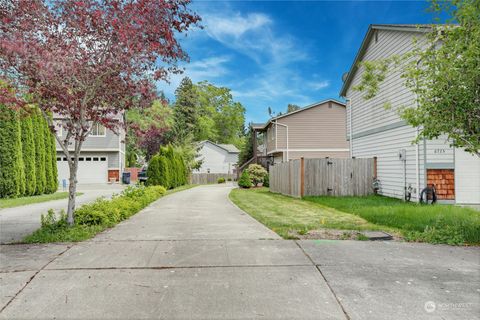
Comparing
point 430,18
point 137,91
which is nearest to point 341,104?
Answer: point 430,18

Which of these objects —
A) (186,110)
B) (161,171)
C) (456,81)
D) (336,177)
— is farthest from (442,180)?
(186,110)

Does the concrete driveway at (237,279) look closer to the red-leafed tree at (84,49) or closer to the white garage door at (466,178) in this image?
the red-leafed tree at (84,49)

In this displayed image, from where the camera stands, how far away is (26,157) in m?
17.3

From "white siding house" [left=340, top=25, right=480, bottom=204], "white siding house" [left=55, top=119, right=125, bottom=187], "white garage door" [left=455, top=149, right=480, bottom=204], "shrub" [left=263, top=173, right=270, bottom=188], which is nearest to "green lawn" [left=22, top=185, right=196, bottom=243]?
"white siding house" [left=340, top=25, right=480, bottom=204]

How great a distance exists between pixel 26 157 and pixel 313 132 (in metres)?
19.6

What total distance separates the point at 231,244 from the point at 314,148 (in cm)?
2259

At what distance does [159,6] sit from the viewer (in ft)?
22.3

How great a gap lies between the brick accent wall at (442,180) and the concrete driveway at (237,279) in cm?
647

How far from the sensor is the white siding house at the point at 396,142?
11773 millimetres

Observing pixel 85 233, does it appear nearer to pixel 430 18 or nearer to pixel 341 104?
pixel 430 18

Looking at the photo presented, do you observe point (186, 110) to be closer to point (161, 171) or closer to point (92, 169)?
point (92, 169)

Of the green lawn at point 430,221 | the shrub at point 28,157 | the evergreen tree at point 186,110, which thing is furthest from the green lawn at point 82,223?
the evergreen tree at point 186,110

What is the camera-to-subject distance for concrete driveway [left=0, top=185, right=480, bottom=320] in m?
3.46
